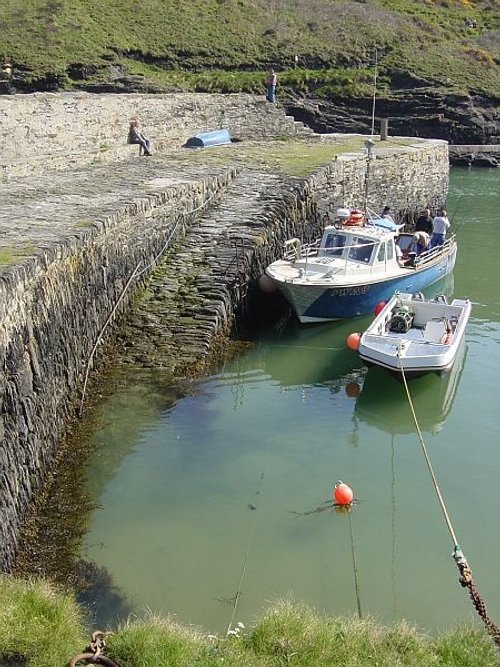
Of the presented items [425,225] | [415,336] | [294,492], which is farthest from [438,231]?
[294,492]

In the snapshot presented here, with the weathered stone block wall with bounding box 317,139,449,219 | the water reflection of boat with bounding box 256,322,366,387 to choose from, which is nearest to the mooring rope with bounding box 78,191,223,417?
the water reflection of boat with bounding box 256,322,366,387

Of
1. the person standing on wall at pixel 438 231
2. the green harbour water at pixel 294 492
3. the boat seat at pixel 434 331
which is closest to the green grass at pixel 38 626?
the green harbour water at pixel 294 492

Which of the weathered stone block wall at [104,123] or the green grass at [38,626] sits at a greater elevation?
the weathered stone block wall at [104,123]

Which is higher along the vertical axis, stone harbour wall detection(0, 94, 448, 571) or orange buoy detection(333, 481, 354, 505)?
stone harbour wall detection(0, 94, 448, 571)

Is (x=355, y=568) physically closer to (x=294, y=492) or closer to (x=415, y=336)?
(x=294, y=492)

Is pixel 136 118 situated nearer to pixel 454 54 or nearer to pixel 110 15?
pixel 110 15

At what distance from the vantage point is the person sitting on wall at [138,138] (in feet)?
80.0

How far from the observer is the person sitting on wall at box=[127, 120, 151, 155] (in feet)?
80.0

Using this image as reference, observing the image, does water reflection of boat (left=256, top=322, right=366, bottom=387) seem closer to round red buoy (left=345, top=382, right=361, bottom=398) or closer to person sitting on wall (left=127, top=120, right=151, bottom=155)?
round red buoy (left=345, top=382, right=361, bottom=398)

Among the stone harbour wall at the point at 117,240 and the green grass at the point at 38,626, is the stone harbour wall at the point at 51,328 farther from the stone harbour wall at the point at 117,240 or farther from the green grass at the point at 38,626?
the green grass at the point at 38,626

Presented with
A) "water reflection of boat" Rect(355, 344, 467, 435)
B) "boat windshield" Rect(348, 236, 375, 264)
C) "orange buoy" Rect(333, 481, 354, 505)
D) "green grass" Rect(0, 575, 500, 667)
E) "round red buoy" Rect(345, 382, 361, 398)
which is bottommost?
"round red buoy" Rect(345, 382, 361, 398)

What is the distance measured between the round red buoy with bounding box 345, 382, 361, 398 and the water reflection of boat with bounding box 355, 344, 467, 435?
3.3 inches

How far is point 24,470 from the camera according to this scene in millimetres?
9820

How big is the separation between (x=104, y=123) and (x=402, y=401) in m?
14.0
